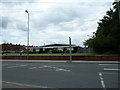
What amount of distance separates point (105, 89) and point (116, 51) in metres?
27.0

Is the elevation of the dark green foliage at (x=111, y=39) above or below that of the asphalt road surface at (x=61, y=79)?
above

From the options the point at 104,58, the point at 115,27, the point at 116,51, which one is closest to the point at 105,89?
the point at 104,58

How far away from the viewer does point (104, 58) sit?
78.1 feet

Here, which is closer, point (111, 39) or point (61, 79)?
point (61, 79)

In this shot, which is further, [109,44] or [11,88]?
[109,44]

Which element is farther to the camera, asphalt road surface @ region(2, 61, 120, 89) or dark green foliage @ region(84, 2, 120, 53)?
dark green foliage @ region(84, 2, 120, 53)

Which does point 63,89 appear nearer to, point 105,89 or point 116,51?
point 105,89

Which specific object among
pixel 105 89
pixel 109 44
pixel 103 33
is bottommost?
pixel 105 89

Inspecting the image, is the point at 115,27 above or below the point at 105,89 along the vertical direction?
above

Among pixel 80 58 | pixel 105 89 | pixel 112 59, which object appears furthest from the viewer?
pixel 80 58

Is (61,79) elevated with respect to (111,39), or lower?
lower

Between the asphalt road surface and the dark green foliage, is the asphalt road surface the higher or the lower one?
the lower one

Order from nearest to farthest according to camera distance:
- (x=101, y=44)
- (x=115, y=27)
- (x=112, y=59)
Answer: (x=112, y=59), (x=115, y=27), (x=101, y=44)

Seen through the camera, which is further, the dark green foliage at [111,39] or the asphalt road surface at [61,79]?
the dark green foliage at [111,39]
